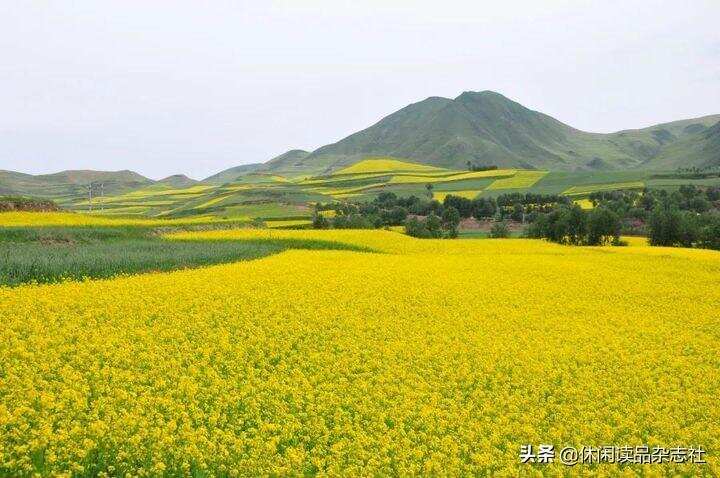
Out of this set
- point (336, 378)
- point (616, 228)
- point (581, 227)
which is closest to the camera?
point (336, 378)

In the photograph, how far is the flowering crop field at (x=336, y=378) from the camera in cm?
931

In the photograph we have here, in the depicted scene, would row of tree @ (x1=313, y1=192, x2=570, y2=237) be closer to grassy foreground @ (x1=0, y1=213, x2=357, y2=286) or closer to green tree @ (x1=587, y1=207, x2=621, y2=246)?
green tree @ (x1=587, y1=207, x2=621, y2=246)

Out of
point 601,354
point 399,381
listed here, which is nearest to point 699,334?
point 601,354

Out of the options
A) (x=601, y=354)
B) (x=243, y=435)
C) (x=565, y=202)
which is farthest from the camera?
(x=565, y=202)

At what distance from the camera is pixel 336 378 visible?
1270 centimetres

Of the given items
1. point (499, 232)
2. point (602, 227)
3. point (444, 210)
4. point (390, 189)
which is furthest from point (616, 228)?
point (390, 189)

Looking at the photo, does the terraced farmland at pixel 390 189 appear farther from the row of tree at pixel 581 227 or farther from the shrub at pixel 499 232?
the row of tree at pixel 581 227

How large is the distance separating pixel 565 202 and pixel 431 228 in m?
37.2

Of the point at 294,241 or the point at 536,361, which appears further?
the point at 294,241

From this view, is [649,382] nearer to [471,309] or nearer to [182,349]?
[471,309]

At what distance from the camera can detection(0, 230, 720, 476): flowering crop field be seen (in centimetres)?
931

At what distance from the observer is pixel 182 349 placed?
13688 mm

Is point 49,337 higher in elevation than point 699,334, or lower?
higher

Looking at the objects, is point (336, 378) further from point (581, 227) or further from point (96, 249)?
point (581, 227)
